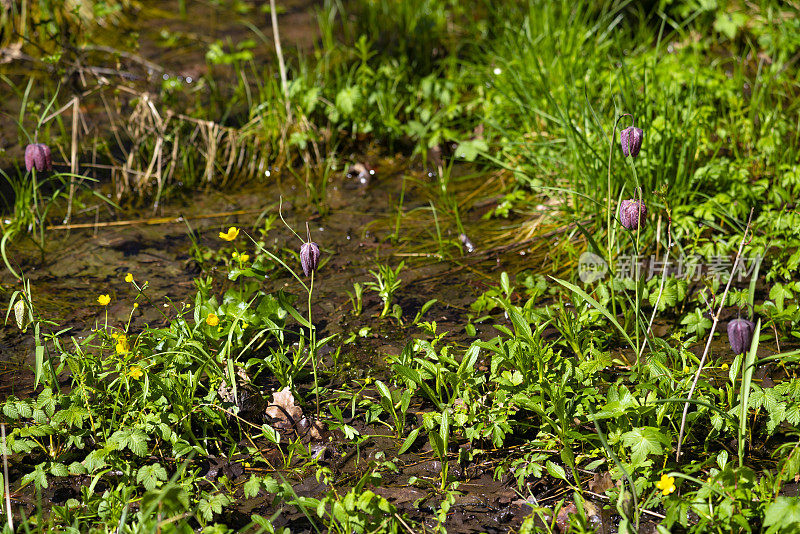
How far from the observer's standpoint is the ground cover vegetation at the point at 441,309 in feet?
6.20

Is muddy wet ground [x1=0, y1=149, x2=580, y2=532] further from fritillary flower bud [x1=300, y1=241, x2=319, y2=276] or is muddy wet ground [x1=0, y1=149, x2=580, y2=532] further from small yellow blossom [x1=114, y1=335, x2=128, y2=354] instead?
fritillary flower bud [x1=300, y1=241, x2=319, y2=276]

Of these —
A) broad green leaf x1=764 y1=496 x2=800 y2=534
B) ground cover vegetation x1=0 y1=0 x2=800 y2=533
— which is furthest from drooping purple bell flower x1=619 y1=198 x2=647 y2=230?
broad green leaf x1=764 y1=496 x2=800 y2=534

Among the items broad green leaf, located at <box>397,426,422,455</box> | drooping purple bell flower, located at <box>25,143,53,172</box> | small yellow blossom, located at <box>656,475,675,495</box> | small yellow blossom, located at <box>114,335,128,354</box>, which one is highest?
drooping purple bell flower, located at <box>25,143,53,172</box>

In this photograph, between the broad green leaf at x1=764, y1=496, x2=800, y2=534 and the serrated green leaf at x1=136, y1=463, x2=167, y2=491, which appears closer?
the broad green leaf at x1=764, y1=496, x2=800, y2=534

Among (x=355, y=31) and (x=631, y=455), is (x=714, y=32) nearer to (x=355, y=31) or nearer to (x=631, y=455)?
(x=355, y=31)

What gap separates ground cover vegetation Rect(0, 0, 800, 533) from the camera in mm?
1889

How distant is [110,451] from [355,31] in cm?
308

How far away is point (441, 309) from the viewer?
2.63 meters

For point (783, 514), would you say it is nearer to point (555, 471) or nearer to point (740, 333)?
point (740, 333)

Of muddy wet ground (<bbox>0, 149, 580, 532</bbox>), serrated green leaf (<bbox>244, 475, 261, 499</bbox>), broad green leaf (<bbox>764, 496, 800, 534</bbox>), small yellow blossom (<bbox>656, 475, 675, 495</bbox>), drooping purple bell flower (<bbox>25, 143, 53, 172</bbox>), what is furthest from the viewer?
drooping purple bell flower (<bbox>25, 143, 53, 172</bbox>)

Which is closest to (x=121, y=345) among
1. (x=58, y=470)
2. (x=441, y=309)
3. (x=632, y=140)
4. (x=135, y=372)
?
(x=135, y=372)

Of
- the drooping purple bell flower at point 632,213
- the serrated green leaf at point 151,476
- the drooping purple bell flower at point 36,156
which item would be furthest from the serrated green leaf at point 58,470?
the drooping purple bell flower at point 632,213

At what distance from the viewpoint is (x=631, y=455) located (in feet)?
6.10

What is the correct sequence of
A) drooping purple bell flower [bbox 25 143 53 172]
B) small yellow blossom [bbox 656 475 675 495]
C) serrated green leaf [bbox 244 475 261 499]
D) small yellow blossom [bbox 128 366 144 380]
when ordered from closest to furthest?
small yellow blossom [bbox 656 475 675 495] → serrated green leaf [bbox 244 475 261 499] → small yellow blossom [bbox 128 366 144 380] → drooping purple bell flower [bbox 25 143 53 172]
